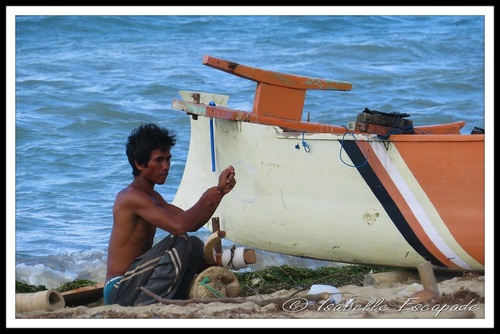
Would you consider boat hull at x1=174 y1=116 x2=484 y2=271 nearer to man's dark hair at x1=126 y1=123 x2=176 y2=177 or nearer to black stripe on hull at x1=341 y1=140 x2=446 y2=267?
black stripe on hull at x1=341 y1=140 x2=446 y2=267

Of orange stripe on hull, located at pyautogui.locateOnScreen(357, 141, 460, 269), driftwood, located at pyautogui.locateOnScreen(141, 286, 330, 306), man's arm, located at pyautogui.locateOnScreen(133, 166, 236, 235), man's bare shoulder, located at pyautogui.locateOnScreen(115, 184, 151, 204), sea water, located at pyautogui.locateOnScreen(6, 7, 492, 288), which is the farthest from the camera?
sea water, located at pyautogui.locateOnScreen(6, 7, 492, 288)

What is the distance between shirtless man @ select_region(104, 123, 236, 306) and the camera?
4.88 metres

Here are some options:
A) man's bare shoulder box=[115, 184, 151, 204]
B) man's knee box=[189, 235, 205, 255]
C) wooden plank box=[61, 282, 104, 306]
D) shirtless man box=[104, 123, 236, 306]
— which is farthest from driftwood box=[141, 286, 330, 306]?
wooden plank box=[61, 282, 104, 306]

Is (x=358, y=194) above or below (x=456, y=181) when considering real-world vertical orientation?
below

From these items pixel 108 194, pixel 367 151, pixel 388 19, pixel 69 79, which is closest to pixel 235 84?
pixel 69 79

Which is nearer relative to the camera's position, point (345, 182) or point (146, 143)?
point (146, 143)

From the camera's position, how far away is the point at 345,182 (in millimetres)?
5234

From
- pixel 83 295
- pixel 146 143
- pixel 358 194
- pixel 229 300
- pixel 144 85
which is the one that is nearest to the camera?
pixel 229 300

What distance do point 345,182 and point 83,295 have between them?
5.72 ft

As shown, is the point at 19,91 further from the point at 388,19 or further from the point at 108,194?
the point at 388,19

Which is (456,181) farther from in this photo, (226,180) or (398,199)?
(226,180)

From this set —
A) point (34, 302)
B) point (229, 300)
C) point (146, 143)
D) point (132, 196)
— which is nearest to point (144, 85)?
point (146, 143)

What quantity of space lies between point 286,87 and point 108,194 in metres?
3.86

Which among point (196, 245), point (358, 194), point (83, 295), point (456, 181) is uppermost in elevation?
point (456, 181)
